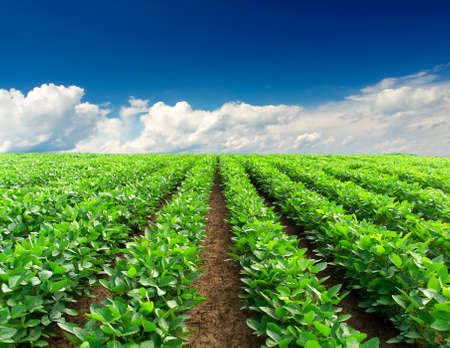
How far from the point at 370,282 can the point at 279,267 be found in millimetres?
1542

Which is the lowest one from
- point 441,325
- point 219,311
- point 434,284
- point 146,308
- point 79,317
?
point 219,311

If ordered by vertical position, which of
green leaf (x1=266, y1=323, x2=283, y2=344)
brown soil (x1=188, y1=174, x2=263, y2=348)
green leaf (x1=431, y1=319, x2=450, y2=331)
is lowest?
brown soil (x1=188, y1=174, x2=263, y2=348)

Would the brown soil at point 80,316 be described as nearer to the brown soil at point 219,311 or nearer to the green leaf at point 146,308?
the green leaf at point 146,308

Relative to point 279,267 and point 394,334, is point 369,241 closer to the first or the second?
point 394,334

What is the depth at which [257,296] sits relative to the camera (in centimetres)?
288

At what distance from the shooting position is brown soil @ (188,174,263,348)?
9.88ft

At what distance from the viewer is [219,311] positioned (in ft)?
11.7

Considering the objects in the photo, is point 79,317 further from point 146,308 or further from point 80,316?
point 146,308

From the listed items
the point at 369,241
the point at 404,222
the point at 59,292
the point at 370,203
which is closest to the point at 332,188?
the point at 370,203

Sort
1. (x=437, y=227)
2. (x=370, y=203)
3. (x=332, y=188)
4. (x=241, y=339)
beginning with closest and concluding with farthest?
(x=241, y=339) → (x=437, y=227) → (x=370, y=203) → (x=332, y=188)

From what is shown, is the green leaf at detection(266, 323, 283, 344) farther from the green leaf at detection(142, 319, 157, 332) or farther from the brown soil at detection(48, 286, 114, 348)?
the brown soil at detection(48, 286, 114, 348)

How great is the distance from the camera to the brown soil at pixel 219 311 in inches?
119

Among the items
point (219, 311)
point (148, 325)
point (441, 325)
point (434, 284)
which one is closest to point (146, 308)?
point (148, 325)

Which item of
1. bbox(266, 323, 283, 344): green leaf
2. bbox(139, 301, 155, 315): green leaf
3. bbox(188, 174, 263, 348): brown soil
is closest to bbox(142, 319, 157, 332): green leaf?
bbox(139, 301, 155, 315): green leaf
